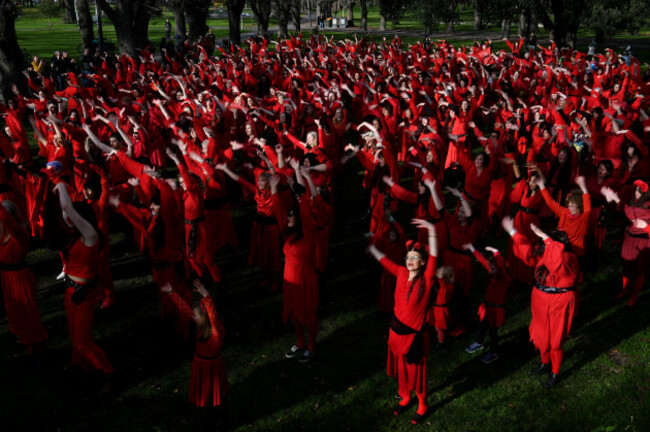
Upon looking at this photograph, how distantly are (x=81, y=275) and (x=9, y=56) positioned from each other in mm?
17755

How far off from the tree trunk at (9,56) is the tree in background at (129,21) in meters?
8.02

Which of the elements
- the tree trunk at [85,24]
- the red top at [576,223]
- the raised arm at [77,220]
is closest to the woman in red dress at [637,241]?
the red top at [576,223]

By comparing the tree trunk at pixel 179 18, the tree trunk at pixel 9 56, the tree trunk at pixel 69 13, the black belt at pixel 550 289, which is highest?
the tree trunk at pixel 69 13

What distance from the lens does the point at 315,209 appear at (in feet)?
23.6

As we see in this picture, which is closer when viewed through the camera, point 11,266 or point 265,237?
point 11,266

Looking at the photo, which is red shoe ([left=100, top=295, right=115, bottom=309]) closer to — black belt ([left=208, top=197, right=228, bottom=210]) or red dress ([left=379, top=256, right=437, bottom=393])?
black belt ([left=208, top=197, right=228, bottom=210])

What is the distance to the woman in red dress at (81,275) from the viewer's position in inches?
216

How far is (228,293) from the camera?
812cm

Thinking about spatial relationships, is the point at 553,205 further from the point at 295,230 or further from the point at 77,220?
the point at 77,220

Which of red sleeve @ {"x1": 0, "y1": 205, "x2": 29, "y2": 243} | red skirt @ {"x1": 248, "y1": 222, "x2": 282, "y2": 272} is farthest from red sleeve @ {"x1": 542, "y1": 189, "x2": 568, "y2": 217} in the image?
red sleeve @ {"x1": 0, "y1": 205, "x2": 29, "y2": 243}

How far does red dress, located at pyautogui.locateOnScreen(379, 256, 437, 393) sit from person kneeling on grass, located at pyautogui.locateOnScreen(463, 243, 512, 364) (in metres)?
1.11

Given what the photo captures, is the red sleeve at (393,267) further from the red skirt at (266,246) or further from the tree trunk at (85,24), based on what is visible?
the tree trunk at (85,24)

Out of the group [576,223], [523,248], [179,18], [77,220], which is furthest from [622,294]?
[179,18]

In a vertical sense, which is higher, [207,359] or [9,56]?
[9,56]
